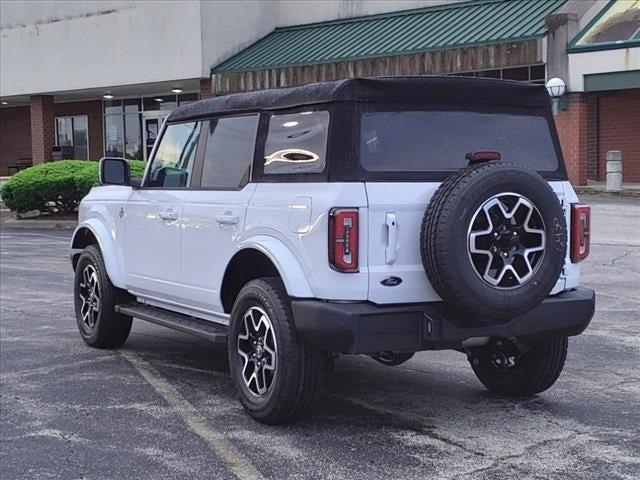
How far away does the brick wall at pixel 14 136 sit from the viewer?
39938mm

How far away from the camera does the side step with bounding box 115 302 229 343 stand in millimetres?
6123

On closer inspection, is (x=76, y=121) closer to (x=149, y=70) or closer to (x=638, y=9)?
(x=149, y=70)

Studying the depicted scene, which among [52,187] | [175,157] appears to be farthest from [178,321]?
[52,187]

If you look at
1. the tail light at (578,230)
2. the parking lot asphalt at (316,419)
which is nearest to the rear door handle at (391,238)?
the parking lot asphalt at (316,419)

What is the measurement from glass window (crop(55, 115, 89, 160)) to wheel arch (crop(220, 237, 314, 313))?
1262 inches

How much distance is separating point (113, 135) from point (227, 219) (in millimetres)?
31291

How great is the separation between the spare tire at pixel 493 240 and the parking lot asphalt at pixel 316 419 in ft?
2.83

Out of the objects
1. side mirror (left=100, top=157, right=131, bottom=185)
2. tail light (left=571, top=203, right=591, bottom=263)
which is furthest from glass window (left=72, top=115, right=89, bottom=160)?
tail light (left=571, top=203, right=591, bottom=263)

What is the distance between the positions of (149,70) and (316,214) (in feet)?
85.7

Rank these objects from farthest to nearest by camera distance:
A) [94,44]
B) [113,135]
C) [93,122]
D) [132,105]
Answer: [93,122] < [113,135] < [132,105] < [94,44]

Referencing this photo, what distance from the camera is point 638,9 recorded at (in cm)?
2223

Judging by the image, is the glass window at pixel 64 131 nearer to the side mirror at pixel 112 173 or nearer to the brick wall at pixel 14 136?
the brick wall at pixel 14 136

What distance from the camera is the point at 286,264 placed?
17.3 ft

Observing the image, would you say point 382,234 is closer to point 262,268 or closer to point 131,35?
point 262,268
